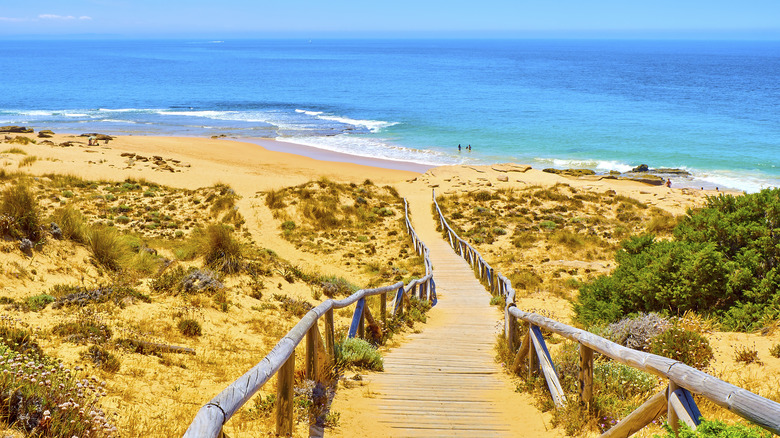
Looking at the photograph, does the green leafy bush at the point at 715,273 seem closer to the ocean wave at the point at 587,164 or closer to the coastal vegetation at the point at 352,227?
the coastal vegetation at the point at 352,227

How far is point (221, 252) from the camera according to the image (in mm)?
13141

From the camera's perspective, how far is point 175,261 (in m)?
13.1

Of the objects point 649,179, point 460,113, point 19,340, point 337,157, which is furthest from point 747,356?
point 460,113

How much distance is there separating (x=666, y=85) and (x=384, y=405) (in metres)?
113

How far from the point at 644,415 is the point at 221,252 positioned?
11.2 meters

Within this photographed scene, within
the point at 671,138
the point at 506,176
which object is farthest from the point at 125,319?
the point at 671,138

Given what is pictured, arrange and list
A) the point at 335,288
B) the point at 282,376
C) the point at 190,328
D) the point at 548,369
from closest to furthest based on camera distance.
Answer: the point at 282,376 → the point at 548,369 → the point at 190,328 → the point at 335,288

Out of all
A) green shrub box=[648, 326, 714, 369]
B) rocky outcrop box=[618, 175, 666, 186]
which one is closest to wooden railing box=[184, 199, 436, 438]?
green shrub box=[648, 326, 714, 369]

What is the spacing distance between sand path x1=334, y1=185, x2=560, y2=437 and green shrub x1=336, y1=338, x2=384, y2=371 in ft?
0.54

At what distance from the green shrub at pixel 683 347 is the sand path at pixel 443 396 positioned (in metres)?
1.99

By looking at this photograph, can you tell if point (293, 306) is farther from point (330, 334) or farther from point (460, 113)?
point (460, 113)

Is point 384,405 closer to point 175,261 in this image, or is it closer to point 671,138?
point 175,261

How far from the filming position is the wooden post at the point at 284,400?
3.99 meters

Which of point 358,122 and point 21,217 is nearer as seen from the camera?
point 21,217
